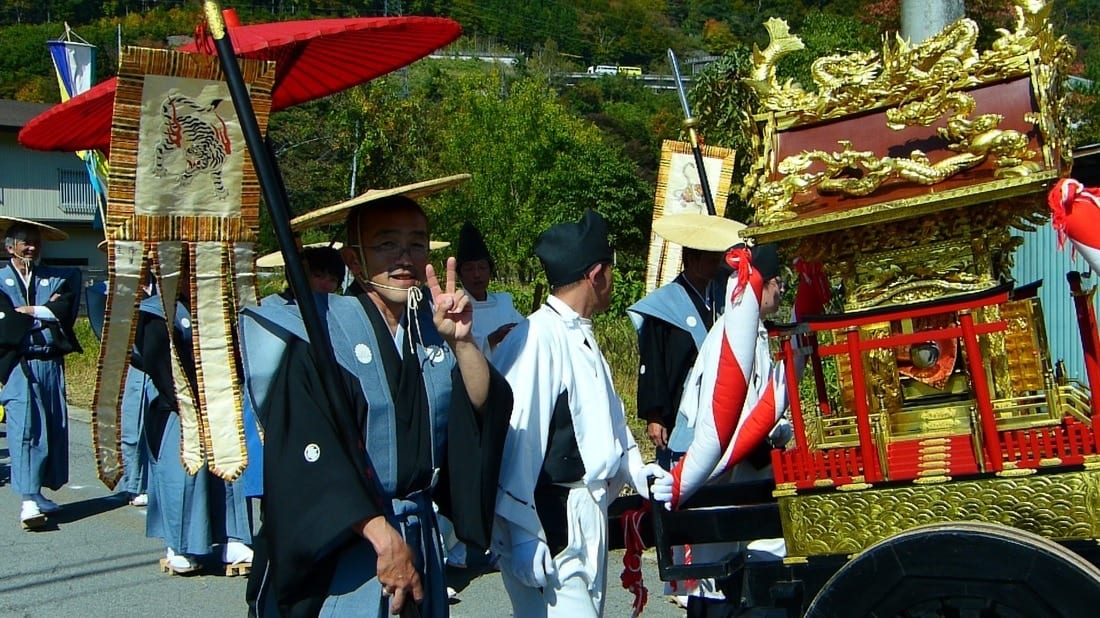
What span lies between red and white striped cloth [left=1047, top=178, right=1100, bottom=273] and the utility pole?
6.49 feet

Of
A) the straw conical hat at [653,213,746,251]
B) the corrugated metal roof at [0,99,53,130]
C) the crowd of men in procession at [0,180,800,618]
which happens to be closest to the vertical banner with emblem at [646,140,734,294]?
the straw conical hat at [653,213,746,251]

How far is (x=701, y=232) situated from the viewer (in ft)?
16.0

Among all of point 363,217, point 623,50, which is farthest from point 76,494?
point 623,50

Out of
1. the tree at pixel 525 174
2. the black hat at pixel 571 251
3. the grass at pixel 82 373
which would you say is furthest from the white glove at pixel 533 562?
the tree at pixel 525 174

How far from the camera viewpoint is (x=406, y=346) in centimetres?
312

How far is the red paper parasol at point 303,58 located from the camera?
131 inches

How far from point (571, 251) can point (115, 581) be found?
13.7 ft

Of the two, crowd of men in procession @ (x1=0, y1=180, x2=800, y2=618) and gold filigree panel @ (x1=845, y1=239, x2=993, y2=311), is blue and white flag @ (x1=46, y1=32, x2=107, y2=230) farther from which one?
gold filigree panel @ (x1=845, y1=239, x2=993, y2=311)

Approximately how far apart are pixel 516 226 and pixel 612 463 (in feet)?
74.7

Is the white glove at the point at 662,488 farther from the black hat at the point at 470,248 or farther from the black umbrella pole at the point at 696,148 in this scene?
the black hat at the point at 470,248

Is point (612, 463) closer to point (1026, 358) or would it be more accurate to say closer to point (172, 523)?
point (1026, 358)

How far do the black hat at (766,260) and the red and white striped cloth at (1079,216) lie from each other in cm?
131

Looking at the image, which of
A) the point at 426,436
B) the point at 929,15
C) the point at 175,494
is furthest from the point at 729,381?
the point at 175,494

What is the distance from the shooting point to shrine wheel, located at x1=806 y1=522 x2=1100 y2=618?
2.79 metres
